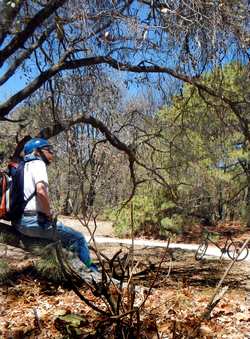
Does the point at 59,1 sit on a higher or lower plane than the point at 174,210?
higher

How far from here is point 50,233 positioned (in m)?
4.90

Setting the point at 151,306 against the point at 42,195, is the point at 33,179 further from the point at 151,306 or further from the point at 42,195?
the point at 151,306

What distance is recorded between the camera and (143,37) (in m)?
4.87

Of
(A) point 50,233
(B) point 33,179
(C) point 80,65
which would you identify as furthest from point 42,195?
(C) point 80,65

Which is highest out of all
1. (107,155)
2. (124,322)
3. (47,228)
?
(107,155)

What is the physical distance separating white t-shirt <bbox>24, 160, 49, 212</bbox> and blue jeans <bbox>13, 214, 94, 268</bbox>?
4.3 inches

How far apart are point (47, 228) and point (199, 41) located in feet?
7.77

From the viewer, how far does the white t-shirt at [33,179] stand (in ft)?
15.9

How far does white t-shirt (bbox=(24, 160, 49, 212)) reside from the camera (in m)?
4.85

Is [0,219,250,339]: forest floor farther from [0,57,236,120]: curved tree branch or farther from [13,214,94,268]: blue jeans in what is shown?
[0,57,236,120]: curved tree branch

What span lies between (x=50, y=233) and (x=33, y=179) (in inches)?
21.7

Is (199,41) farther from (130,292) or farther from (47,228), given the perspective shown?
(130,292)

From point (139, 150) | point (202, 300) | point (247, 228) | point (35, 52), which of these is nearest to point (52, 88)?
point (35, 52)

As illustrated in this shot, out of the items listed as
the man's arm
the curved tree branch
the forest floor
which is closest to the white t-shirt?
the man's arm
